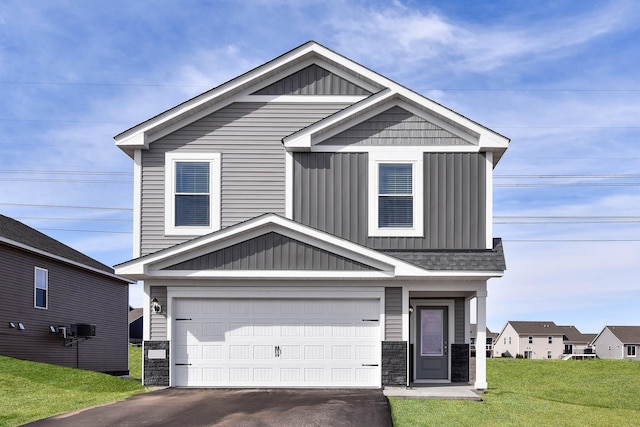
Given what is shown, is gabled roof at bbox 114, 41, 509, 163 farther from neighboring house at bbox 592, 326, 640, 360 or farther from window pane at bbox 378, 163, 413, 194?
neighboring house at bbox 592, 326, 640, 360

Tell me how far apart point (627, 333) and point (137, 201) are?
7074 cm

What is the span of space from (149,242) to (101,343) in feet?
46.6

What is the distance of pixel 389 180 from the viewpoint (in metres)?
16.6

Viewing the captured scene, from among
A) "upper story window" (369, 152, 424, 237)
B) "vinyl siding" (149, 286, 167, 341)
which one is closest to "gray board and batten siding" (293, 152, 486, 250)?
"upper story window" (369, 152, 424, 237)

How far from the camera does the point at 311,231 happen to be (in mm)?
15148

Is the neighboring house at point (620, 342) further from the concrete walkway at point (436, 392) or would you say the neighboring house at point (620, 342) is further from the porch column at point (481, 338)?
the concrete walkway at point (436, 392)

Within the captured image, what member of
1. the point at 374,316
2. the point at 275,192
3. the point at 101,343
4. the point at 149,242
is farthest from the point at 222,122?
the point at 101,343

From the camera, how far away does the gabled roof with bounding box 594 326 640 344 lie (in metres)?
74.2

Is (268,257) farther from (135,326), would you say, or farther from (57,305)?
(135,326)

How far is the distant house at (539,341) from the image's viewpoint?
80125 millimetres

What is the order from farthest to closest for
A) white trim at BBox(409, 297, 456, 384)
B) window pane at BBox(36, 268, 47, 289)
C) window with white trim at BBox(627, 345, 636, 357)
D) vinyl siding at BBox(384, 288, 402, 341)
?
1. window with white trim at BBox(627, 345, 636, 357)
2. window pane at BBox(36, 268, 47, 289)
3. white trim at BBox(409, 297, 456, 384)
4. vinyl siding at BBox(384, 288, 402, 341)

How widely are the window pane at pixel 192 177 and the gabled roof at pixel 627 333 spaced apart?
224ft

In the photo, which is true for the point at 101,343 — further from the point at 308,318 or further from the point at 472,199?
the point at 472,199

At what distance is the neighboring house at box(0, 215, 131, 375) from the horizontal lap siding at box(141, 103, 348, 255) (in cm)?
772
